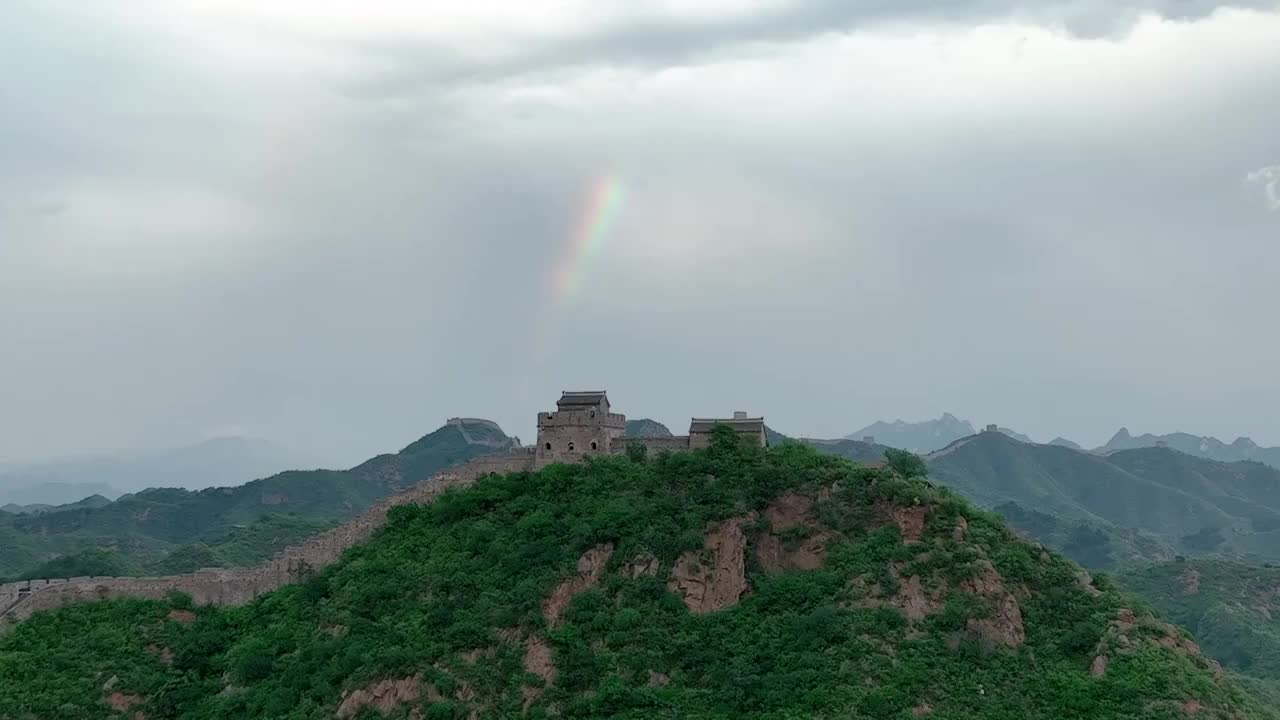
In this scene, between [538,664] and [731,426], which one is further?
[731,426]

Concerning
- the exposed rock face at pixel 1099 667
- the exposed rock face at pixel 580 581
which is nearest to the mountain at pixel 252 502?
the exposed rock face at pixel 580 581

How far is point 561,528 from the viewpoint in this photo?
5062 centimetres

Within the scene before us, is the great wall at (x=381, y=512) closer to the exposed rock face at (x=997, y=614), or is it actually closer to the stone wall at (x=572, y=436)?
the stone wall at (x=572, y=436)

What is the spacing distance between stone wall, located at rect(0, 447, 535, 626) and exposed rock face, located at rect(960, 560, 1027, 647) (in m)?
21.3

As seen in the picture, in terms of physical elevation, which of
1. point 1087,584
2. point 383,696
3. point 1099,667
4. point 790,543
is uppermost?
point 790,543

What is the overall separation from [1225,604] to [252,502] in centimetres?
11687

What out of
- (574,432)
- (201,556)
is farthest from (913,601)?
(201,556)

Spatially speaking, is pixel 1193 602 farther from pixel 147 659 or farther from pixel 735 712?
pixel 147 659

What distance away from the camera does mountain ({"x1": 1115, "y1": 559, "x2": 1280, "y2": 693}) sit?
9375 centimetres

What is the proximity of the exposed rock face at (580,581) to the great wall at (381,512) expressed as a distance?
24.2ft

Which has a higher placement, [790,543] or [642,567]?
[790,543]

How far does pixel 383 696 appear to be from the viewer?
44.9 meters

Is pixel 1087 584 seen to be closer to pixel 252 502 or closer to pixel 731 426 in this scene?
pixel 731 426

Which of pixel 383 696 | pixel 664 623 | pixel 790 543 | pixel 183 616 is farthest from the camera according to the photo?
pixel 183 616
